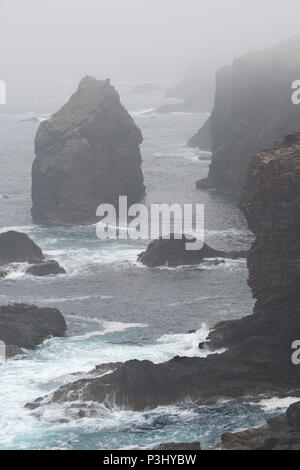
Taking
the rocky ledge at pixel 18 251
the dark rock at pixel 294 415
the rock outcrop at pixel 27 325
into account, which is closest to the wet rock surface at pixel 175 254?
the rocky ledge at pixel 18 251

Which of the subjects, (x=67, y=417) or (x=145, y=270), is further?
(x=145, y=270)

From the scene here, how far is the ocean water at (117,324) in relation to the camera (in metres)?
83.4

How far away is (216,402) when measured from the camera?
87.4 meters

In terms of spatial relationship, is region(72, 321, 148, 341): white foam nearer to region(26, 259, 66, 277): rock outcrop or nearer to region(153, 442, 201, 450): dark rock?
region(26, 259, 66, 277): rock outcrop

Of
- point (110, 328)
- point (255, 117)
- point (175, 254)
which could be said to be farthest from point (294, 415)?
point (255, 117)

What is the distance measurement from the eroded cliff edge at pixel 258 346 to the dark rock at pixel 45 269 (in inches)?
1554

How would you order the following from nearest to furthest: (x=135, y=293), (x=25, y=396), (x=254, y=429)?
1. (x=254, y=429)
2. (x=25, y=396)
3. (x=135, y=293)

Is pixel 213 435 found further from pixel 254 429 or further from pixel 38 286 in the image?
pixel 38 286

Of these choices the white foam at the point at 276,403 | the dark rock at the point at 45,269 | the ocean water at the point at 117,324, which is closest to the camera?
the ocean water at the point at 117,324

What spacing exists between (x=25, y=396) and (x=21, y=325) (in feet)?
49.9

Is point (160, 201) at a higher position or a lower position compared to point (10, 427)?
higher

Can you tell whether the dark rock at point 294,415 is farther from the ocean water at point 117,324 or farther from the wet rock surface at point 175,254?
the wet rock surface at point 175,254

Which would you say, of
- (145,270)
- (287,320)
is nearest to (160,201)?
(145,270)

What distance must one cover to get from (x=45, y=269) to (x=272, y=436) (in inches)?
2348
